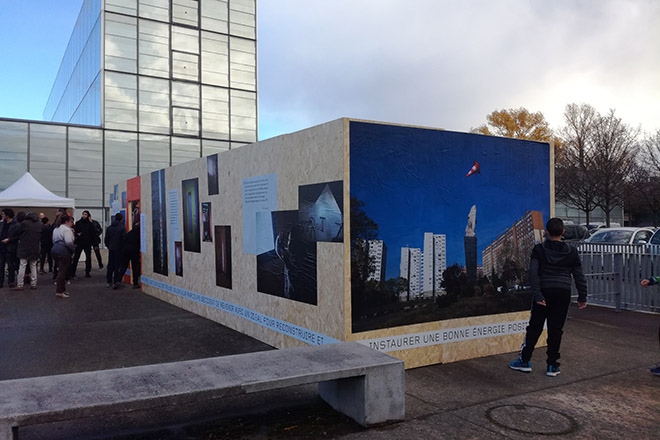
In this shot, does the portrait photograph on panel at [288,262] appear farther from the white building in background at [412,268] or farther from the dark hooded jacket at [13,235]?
the dark hooded jacket at [13,235]

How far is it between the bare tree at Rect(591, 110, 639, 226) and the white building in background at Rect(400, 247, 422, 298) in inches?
1070

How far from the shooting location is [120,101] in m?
25.9

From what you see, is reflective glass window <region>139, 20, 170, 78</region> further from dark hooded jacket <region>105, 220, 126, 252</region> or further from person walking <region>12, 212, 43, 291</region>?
person walking <region>12, 212, 43, 291</region>

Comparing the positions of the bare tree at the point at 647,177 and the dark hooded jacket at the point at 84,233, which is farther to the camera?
the bare tree at the point at 647,177

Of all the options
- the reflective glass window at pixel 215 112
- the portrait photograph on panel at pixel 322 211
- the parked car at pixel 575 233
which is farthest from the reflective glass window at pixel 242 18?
the portrait photograph on panel at pixel 322 211

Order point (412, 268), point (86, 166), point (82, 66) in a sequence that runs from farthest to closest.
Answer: point (82, 66), point (86, 166), point (412, 268)

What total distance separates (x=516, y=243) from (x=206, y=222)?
5.04 meters

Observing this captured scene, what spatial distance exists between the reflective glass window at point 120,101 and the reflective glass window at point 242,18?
6.65 metres

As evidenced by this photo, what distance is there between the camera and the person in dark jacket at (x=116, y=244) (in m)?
12.7

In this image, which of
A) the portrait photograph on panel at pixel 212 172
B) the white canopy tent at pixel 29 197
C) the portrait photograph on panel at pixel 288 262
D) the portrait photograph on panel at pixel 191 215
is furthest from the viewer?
the white canopy tent at pixel 29 197

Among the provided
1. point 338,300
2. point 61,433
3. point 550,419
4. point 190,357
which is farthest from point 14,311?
point 550,419

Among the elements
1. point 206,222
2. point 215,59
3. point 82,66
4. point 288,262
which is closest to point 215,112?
point 215,59

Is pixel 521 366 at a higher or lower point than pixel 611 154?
lower

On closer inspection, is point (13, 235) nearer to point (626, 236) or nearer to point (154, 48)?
point (626, 236)
